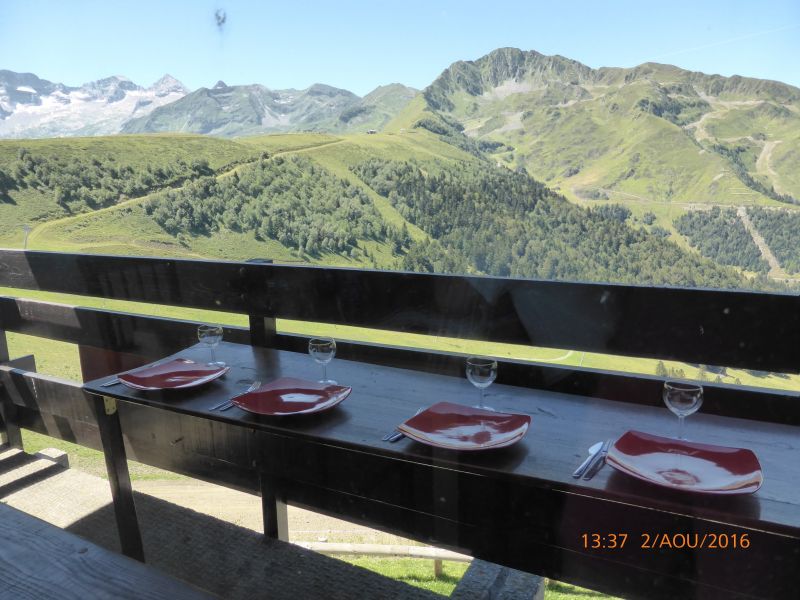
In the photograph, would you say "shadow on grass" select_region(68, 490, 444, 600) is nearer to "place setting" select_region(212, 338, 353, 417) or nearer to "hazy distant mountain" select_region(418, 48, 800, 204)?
"place setting" select_region(212, 338, 353, 417)

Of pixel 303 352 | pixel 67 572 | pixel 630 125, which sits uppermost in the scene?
pixel 630 125

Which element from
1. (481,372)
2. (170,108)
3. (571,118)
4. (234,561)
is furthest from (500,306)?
(571,118)

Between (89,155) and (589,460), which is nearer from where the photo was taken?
(589,460)

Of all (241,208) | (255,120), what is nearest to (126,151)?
(241,208)

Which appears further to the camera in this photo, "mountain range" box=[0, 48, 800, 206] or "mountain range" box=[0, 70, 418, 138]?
"mountain range" box=[0, 48, 800, 206]

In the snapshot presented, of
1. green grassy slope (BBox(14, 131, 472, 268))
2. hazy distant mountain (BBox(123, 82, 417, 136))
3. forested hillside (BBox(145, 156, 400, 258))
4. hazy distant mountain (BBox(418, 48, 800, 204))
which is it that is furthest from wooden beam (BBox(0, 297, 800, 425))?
hazy distant mountain (BBox(418, 48, 800, 204))

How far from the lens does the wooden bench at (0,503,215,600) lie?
0.99 m

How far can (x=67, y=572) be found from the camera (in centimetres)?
105

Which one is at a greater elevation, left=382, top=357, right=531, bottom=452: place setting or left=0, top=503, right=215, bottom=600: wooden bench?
left=382, top=357, right=531, bottom=452: place setting

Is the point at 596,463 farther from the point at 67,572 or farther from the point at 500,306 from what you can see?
the point at 67,572

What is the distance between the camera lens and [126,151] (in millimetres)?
35250

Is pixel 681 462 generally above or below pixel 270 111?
below
